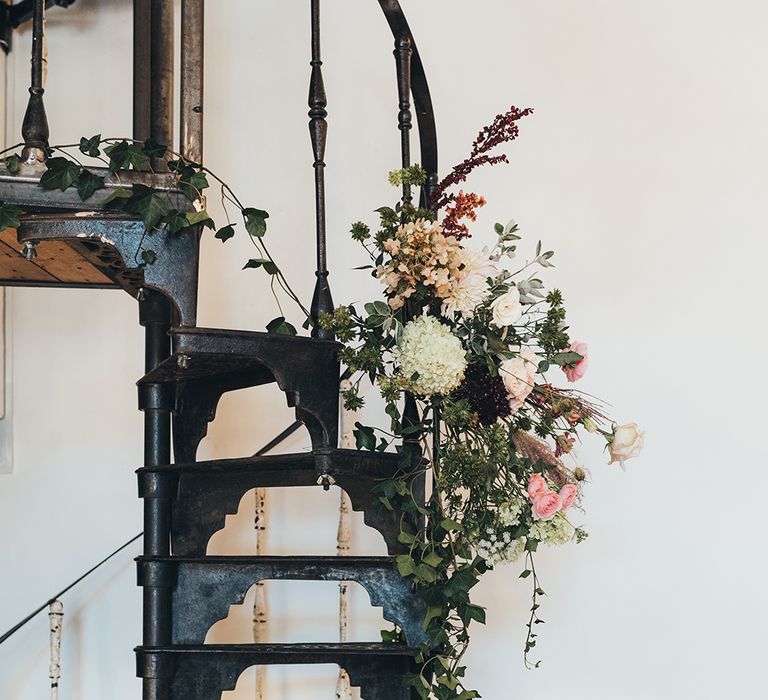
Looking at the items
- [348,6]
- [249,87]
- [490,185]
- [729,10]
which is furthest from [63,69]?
[729,10]

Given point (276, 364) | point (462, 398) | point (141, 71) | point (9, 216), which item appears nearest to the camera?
point (9, 216)

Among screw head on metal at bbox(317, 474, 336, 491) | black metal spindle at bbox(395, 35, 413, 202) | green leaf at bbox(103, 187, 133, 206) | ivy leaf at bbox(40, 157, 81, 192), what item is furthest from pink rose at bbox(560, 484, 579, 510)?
ivy leaf at bbox(40, 157, 81, 192)

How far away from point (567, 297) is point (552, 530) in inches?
44.6

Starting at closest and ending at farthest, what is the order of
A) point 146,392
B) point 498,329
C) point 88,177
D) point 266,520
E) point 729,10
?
point 88,177 < point 498,329 < point 146,392 < point 266,520 < point 729,10

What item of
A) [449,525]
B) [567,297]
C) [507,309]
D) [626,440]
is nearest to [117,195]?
[507,309]

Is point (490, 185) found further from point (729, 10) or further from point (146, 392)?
point (146, 392)

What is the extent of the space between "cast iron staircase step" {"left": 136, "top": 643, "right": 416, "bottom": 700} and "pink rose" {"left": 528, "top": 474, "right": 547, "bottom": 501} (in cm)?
42

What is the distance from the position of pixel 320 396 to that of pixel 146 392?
519 millimetres

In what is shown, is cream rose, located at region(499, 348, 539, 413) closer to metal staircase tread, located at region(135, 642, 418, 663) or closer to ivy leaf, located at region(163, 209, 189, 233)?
metal staircase tread, located at region(135, 642, 418, 663)

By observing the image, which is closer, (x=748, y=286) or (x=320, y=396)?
(x=320, y=396)

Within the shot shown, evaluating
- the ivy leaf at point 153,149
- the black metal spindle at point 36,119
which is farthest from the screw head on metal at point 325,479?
the black metal spindle at point 36,119

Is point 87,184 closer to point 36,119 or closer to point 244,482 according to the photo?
point 36,119

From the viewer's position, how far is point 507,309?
2152 millimetres

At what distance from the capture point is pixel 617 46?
3.29 m
